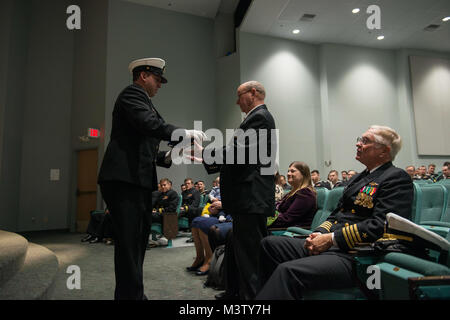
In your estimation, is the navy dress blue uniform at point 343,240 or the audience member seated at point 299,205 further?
the audience member seated at point 299,205

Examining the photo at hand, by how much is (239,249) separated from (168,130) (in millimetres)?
766

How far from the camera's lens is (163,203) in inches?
215

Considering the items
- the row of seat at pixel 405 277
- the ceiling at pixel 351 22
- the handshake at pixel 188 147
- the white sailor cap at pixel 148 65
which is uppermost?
the ceiling at pixel 351 22

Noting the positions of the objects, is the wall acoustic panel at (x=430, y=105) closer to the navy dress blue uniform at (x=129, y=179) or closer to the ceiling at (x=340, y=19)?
the ceiling at (x=340, y=19)

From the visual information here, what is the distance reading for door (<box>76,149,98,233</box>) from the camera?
7.73 metres

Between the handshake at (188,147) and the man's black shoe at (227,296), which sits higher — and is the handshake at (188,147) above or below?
above

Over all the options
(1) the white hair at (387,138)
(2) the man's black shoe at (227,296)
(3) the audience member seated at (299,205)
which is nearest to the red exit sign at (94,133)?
(3) the audience member seated at (299,205)

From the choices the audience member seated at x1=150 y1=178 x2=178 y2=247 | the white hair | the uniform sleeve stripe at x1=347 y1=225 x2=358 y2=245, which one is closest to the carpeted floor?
the audience member seated at x1=150 y1=178 x2=178 y2=247

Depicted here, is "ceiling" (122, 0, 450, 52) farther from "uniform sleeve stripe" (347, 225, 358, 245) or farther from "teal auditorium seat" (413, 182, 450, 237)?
"uniform sleeve stripe" (347, 225, 358, 245)

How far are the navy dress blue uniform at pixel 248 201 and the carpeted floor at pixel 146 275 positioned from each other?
81 centimetres

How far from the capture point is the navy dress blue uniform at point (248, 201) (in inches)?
66.6

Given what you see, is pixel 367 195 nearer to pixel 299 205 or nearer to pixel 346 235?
pixel 346 235

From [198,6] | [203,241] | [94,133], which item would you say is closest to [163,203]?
[203,241]
